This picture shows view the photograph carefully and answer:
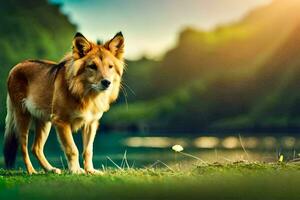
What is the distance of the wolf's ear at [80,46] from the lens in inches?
536

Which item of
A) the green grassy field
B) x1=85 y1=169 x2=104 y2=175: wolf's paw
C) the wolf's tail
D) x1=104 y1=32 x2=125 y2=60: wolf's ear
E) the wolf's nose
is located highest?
x1=104 y1=32 x2=125 y2=60: wolf's ear

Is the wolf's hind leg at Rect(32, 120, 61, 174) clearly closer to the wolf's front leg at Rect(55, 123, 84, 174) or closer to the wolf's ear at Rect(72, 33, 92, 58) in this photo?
the wolf's front leg at Rect(55, 123, 84, 174)

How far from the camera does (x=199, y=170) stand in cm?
1358

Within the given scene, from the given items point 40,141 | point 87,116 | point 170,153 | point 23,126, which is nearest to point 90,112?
point 87,116

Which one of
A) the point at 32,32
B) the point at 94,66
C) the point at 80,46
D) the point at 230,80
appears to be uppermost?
the point at 32,32

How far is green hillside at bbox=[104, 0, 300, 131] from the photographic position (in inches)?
5202

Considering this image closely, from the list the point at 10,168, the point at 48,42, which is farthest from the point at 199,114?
the point at 10,168

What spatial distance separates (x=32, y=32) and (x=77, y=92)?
400ft

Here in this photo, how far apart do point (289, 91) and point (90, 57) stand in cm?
12426

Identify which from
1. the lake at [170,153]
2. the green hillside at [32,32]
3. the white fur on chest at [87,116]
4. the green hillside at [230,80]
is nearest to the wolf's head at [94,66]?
the white fur on chest at [87,116]

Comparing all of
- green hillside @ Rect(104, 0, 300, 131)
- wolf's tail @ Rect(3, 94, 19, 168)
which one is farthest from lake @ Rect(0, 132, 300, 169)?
green hillside @ Rect(104, 0, 300, 131)

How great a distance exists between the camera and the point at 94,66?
1356 centimetres

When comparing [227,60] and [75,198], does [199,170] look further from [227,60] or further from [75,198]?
[227,60]

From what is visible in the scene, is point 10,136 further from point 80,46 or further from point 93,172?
point 80,46
